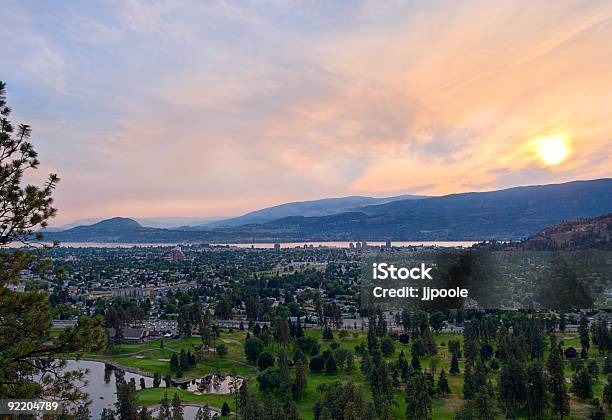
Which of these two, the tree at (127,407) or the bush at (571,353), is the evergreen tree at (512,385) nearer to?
the bush at (571,353)

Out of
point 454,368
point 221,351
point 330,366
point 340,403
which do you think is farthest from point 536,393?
point 221,351

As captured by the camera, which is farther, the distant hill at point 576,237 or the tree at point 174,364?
the distant hill at point 576,237

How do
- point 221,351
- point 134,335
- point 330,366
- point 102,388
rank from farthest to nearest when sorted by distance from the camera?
point 134,335 → point 221,351 → point 330,366 → point 102,388

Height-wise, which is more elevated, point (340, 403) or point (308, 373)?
point (340, 403)

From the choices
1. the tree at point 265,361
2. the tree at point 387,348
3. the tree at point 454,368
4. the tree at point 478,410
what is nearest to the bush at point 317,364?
the tree at point 265,361

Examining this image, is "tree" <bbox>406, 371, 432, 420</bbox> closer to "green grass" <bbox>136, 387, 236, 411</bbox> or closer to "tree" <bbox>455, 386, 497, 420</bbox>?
"tree" <bbox>455, 386, 497, 420</bbox>

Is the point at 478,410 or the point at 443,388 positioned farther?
the point at 443,388

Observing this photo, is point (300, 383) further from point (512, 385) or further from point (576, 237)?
point (576, 237)

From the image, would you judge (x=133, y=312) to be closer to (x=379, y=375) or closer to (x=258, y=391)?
(x=258, y=391)

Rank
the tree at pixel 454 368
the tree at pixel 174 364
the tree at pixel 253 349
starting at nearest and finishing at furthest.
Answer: the tree at pixel 454 368, the tree at pixel 174 364, the tree at pixel 253 349
